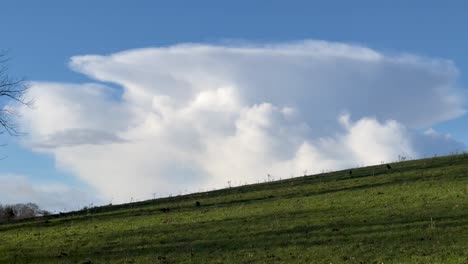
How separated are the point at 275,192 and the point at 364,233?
20008mm

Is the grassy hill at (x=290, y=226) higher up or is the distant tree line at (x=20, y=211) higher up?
the distant tree line at (x=20, y=211)

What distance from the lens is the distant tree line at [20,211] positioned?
188ft

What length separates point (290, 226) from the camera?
97.8 feet

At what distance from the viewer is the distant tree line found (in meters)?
57.3

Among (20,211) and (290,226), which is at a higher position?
(20,211)

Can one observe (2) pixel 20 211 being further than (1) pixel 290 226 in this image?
Yes

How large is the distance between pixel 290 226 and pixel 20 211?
5511 cm

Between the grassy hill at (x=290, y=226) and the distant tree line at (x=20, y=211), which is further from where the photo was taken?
the distant tree line at (x=20, y=211)

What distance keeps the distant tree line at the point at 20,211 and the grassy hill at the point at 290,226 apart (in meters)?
10.5

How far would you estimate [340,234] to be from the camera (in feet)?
85.9

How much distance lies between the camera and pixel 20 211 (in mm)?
74438

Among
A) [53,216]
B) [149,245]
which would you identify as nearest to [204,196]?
[53,216]

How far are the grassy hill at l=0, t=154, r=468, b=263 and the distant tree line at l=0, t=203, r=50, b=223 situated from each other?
10.5 metres

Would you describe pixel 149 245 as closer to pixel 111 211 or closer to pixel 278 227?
pixel 278 227
